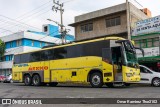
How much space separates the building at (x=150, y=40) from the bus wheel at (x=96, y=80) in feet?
31.4

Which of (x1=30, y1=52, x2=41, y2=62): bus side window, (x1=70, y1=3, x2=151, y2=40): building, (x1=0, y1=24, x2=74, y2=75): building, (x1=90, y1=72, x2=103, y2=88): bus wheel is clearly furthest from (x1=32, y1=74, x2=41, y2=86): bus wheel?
(x1=0, y1=24, x2=74, y2=75): building

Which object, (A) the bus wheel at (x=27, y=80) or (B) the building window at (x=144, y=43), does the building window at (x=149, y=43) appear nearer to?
(B) the building window at (x=144, y=43)

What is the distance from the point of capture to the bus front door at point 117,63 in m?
18.3

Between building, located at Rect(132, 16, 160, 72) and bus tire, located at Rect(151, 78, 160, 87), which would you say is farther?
Result: building, located at Rect(132, 16, 160, 72)

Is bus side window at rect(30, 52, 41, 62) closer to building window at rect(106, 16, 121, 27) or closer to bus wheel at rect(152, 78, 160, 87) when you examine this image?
bus wheel at rect(152, 78, 160, 87)

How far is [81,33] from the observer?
3953cm

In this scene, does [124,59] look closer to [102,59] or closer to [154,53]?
[102,59]

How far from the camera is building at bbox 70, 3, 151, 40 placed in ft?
114

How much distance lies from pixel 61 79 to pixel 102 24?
649 inches

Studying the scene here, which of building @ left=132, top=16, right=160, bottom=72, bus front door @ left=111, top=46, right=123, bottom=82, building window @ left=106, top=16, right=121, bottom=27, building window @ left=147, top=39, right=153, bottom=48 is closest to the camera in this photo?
bus front door @ left=111, top=46, right=123, bottom=82

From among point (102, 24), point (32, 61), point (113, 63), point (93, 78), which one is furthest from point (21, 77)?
point (102, 24)

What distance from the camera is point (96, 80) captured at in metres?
19.2

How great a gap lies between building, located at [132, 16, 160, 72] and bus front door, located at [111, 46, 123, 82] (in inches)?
373

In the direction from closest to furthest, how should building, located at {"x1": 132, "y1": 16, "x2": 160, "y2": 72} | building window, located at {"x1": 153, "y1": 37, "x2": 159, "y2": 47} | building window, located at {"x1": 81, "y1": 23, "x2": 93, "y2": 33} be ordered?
building, located at {"x1": 132, "y1": 16, "x2": 160, "y2": 72} < building window, located at {"x1": 153, "y1": 37, "x2": 159, "y2": 47} < building window, located at {"x1": 81, "y1": 23, "x2": 93, "y2": 33}
